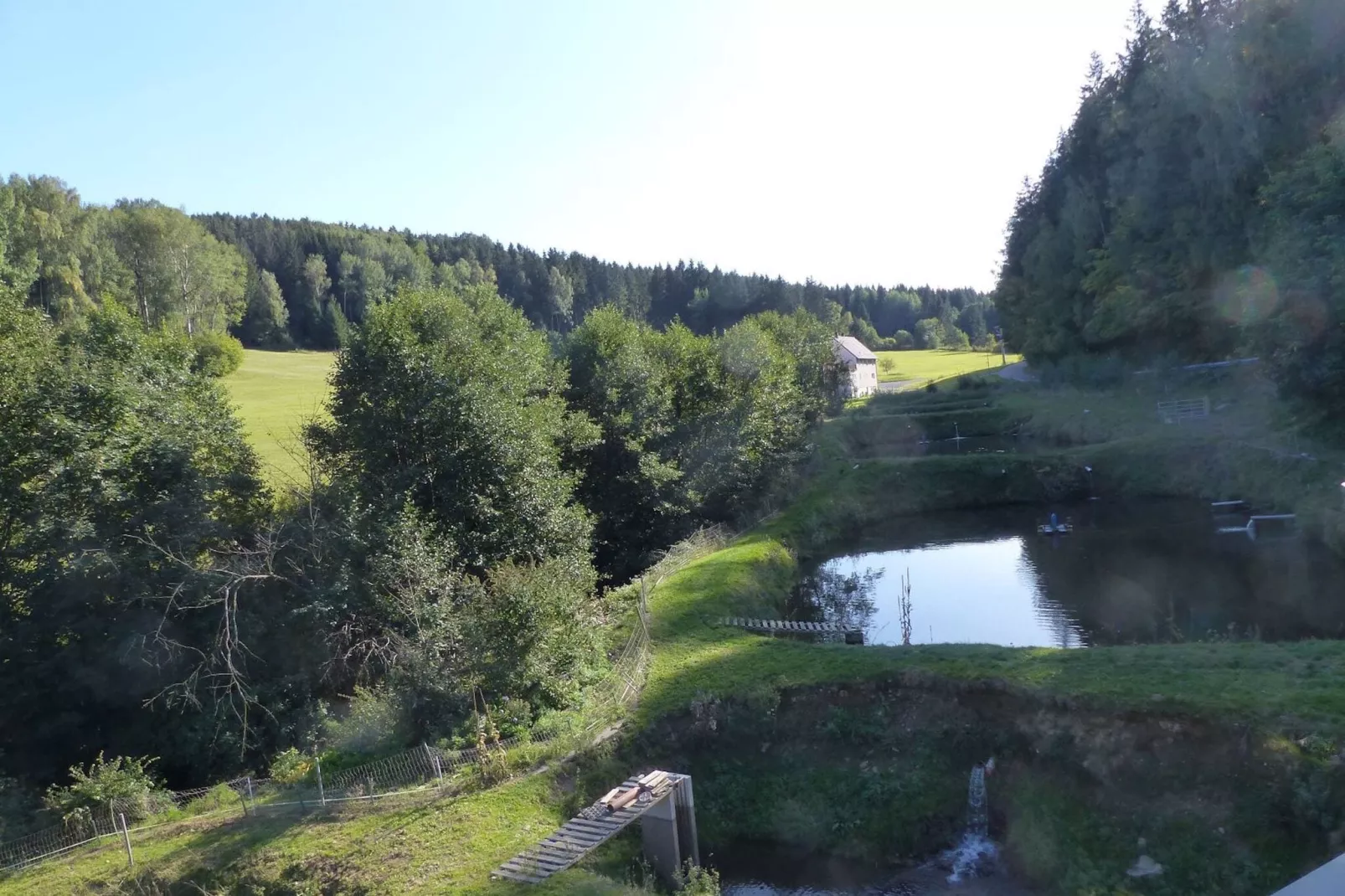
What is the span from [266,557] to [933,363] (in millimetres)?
115230

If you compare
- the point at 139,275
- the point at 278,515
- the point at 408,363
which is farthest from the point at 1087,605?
the point at 139,275

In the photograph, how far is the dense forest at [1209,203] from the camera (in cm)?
3159

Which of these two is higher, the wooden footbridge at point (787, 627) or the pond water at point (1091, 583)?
the wooden footbridge at point (787, 627)

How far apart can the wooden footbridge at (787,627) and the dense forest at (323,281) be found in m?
16.7

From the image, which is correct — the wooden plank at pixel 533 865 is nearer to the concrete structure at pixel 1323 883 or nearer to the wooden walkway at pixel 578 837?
the wooden walkway at pixel 578 837

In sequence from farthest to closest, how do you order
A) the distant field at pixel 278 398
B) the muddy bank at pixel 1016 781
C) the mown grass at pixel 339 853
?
1. the distant field at pixel 278 398
2. the mown grass at pixel 339 853
3. the muddy bank at pixel 1016 781

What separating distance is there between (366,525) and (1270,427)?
41062mm

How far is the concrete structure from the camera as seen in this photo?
3660mm

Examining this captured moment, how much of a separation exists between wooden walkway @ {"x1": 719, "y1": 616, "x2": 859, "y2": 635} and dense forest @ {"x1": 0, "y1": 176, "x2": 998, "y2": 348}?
54.5 ft

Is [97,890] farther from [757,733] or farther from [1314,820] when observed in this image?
[1314,820]

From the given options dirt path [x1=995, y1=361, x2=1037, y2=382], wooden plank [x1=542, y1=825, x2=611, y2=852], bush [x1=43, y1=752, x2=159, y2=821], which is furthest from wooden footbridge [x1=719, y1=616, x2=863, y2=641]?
dirt path [x1=995, y1=361, x2=1037, y2=382]

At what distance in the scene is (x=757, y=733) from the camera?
18.3 metres

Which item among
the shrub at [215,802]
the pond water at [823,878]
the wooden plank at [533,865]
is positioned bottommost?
the pond water at [823,878]

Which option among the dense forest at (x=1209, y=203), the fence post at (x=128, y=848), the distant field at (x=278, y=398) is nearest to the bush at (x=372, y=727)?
the fence post at (x=128, y=848)
